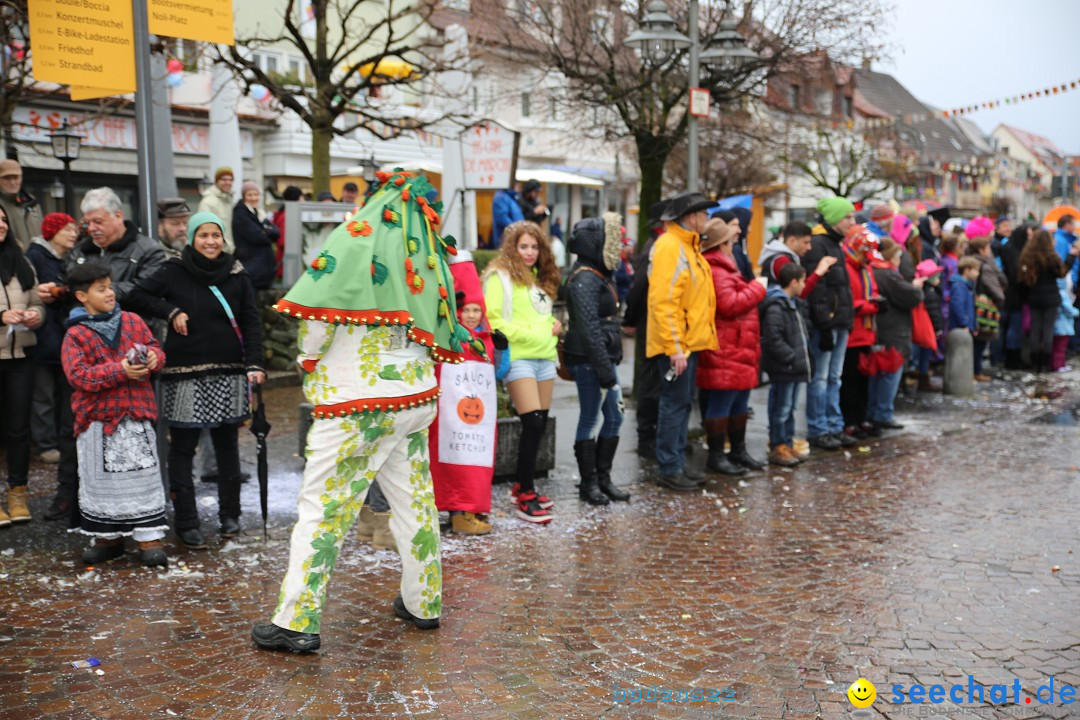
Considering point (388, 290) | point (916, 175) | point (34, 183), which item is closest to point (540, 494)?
point (388, 290)

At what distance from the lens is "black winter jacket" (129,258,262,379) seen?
613 cm

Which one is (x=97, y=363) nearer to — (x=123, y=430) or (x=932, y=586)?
(x=123, y=430)

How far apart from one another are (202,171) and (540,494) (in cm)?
2079

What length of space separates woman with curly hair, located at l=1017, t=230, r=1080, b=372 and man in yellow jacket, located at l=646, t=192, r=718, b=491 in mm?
8377

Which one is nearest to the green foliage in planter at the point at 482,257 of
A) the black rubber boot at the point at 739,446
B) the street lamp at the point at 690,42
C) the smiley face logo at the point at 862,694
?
the street lamp at the point at 690,42

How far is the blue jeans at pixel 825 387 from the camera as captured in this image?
31.3ft

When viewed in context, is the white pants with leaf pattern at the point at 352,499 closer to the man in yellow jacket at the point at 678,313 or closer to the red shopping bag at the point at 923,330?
the man in yellow jacket at the point at 678,313

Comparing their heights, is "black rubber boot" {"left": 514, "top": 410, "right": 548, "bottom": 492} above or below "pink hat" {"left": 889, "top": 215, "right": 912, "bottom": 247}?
below

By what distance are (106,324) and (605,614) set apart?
301 cm

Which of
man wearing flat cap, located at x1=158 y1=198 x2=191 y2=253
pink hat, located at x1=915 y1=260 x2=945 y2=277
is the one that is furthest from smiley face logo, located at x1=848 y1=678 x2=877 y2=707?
pink hat, located at x1=915 y1=260 x2=945 y2=277

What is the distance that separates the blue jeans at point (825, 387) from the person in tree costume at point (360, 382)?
544 cm

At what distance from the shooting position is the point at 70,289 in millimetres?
5941

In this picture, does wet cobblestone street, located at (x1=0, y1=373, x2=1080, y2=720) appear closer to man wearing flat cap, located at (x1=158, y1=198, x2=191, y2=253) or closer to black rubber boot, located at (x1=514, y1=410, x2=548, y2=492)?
black rubber boot, located at (x1=514, y1=410, x2=548, y2=492)

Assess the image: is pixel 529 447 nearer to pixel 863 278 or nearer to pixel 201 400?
pixel 201 400
